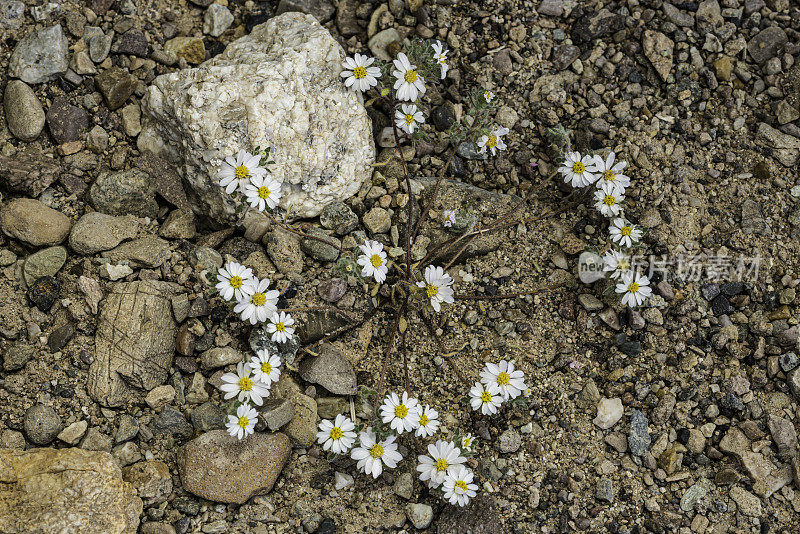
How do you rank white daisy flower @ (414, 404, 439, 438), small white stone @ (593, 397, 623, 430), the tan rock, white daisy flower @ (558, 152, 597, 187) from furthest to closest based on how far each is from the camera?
white daisy flower @ (558, 152, 597, 187) → small white stone @ (593, 397, 623, 430) → white daisy flower @ (414, 404, 439, 438) → the tan rock

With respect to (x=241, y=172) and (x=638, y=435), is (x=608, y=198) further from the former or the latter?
(x=241, y=172)

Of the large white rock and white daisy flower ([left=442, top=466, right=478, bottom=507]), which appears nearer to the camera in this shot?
white daisy flower ([left=442, top=466, right=478, bottom=507])

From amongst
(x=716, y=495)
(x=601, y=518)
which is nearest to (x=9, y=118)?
(x=601, y=518)

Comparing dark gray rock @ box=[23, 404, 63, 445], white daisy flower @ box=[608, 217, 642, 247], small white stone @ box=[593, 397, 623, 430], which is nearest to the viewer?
dark gray rock @ box=[23, 404, 63, 445]

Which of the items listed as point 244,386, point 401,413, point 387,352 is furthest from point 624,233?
point 244,386

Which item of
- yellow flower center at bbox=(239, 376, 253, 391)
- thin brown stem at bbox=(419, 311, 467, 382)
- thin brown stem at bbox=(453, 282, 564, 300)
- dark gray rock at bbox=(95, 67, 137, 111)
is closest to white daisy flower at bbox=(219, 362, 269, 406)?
yellow flower center at bbox=(239, 376, 253, 391)

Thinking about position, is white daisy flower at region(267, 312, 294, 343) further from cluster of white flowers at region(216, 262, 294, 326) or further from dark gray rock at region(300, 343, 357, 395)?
dark gray rock at region(300, 343, 357, 395)
